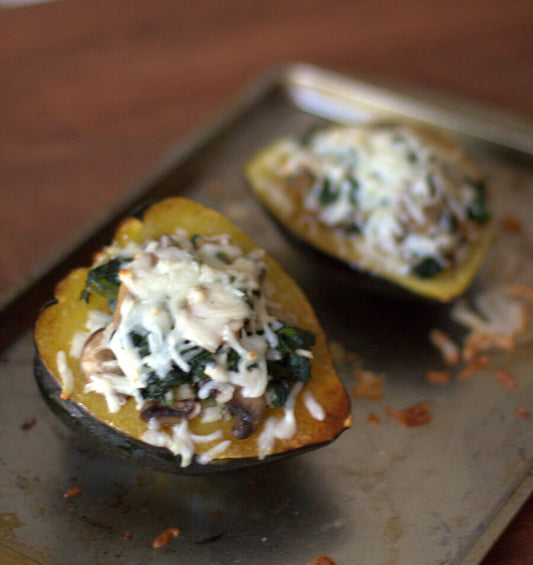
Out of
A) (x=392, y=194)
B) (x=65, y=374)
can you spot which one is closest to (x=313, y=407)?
(x=65, y=374)

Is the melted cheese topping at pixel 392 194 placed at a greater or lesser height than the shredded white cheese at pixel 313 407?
greater

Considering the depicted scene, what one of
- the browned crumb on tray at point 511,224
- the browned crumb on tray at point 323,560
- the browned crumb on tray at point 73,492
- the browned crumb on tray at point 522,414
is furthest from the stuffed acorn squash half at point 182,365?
the browned crumb on tray at point 511,224

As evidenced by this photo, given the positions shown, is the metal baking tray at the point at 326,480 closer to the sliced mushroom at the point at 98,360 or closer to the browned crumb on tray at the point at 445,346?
the browned crumb on tray at the point at 445,346

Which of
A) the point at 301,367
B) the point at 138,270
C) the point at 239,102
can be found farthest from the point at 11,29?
the point at 301,367

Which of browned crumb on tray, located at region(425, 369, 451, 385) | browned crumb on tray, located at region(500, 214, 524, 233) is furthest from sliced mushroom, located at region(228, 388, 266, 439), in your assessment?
browned crumb on tray, located at region(500, 214, 524, 233)

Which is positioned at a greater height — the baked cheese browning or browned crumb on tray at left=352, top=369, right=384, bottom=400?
the baked cheese browning

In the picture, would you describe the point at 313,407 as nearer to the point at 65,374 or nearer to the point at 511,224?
the point at 65,374

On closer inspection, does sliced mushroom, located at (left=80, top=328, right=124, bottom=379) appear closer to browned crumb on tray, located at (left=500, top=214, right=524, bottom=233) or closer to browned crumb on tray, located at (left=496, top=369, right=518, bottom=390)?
browned crumb on tray, located at (left=496, top=369, right=518, bottom=390)

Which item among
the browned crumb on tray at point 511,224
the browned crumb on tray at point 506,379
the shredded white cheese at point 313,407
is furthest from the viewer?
the browned crumb on tray at point 511,224
